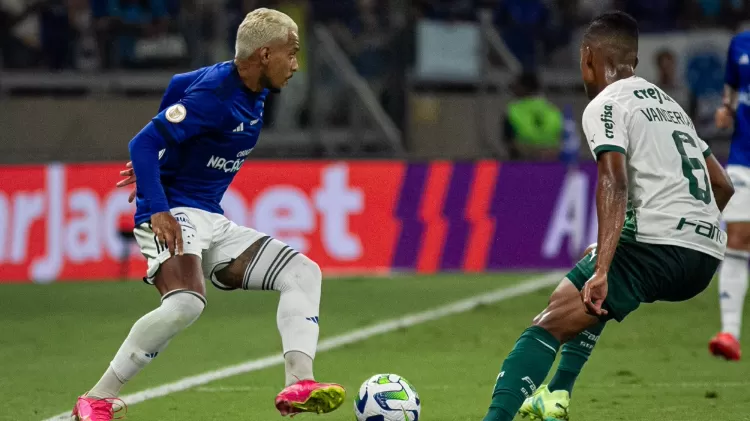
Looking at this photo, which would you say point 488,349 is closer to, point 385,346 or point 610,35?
point 385,346

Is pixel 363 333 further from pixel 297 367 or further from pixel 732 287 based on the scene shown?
pixel 297 367

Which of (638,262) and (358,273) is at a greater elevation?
(638,262)

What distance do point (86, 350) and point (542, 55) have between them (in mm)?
10110

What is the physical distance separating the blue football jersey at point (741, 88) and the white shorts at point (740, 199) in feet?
0.21

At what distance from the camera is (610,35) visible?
520 centimetres

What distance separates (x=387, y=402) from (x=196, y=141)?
146cm

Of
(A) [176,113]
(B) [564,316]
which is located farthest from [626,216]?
(A) [176,113]

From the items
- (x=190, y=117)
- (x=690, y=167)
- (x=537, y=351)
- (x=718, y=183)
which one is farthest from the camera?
(x=190, y=117)

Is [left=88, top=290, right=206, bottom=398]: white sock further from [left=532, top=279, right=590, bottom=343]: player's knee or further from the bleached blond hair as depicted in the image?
[left=532, top=279, right=590, bottom=343]: player's knee

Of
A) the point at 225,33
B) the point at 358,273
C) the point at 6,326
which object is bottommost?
the point at 358,273

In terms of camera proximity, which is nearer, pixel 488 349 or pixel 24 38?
pixel 488 349

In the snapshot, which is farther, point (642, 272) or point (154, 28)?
point (154, 28)

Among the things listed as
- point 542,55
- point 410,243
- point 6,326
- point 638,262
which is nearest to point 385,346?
point 6,326

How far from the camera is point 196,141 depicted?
19.2 ft
